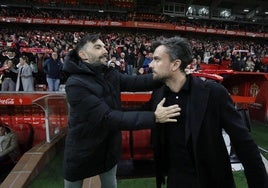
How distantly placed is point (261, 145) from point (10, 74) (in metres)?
6.81

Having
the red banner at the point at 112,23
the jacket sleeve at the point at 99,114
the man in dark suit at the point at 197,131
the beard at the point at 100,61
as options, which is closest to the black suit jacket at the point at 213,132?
the man in dark suit at the point at 197,131

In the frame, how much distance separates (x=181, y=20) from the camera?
39.4m

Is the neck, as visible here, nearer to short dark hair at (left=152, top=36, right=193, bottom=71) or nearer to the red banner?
short dark hair at (left=152, top=36, right=193, bottom=71)

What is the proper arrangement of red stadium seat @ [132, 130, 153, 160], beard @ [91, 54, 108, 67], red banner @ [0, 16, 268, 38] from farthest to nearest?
red banner @ [0, 16, 268, 38] < red stadium seat @ [132, 130, 153, 160] < beard @ [91, 54, 108, 67]

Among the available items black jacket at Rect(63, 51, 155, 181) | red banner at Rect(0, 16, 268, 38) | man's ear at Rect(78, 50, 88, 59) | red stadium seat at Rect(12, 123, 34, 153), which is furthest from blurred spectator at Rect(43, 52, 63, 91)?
red banner at Rect(0, 16, 268, 38)

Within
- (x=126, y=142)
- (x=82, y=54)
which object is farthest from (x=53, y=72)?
(x=82, y=54)

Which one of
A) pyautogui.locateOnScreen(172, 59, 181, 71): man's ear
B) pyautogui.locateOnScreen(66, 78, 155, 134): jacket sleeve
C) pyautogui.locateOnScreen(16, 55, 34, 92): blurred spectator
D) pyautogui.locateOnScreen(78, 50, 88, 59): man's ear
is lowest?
pyautogui.locateOnScreen(16, 55, 34, 92): blurred spectator

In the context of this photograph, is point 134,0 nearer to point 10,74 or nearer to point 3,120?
point 10,74

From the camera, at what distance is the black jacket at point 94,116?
2.20 metres

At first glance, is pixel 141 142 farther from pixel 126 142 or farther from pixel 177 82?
pixel 177 82

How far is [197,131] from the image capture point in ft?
6.55

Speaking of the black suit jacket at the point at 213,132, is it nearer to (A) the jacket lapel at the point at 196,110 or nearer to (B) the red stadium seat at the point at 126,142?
(A) the jacket lapel at the point at 196,110

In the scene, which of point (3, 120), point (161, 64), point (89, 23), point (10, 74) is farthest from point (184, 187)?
point (89, 23)

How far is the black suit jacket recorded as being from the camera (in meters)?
2.02
